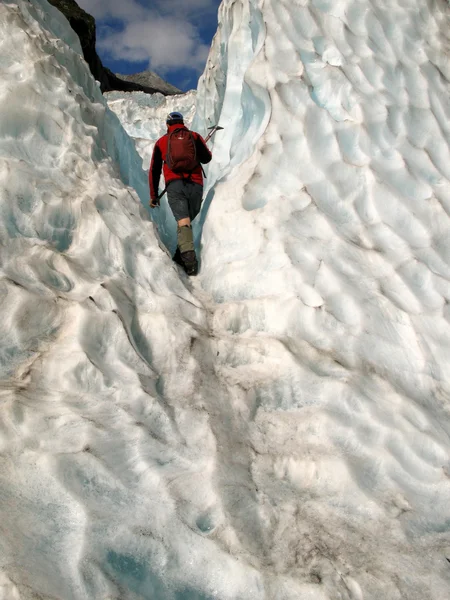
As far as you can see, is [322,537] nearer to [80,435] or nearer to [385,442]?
[385,442]

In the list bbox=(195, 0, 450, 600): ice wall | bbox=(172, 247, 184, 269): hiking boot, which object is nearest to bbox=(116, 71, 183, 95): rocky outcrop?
bbox=(195, 0, 450, 600): ice wall

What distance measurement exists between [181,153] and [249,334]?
1780mm

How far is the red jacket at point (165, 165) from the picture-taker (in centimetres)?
413

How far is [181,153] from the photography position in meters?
4.10

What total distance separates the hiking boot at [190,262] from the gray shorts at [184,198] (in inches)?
16.2

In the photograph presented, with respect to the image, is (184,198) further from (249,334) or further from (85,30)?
(85,30)

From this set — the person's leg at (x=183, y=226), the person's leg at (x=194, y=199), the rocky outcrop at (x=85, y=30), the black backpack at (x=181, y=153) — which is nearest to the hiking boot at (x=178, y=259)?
the person's leg at (x=183, y=226)

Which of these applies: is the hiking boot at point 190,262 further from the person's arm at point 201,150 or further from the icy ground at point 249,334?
the person's arm at point 201,150

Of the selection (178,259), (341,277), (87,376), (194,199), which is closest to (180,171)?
(194,199)

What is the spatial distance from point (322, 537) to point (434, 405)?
979 millimetres

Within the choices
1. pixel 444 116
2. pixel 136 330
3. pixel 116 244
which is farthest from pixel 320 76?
pixel 136 330

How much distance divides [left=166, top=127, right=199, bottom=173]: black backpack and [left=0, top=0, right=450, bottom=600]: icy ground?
0.28 metres

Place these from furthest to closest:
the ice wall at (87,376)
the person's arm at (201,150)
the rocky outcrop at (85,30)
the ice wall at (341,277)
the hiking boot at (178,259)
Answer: the rocky outcrop at (85,30) < the person's arm at (201,150) < the hiking boot at (178,259) < the ice wall at (341,277) < the ice wall at (87,376)

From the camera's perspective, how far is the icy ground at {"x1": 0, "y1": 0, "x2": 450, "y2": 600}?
73.9 inches
